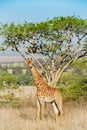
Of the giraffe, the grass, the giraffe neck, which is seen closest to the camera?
the grass

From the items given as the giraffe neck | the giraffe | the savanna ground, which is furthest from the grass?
the giraffe neck

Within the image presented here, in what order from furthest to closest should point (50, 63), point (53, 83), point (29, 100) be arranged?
point (50, 63)
point (53, 83)
point (29, 100)

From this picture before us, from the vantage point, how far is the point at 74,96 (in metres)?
18.7

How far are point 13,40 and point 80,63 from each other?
389 cm

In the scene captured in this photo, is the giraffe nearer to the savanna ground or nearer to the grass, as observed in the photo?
the savanna ground

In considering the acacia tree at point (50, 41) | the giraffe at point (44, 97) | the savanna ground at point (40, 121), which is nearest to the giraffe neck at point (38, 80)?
the giraffe at point (44, 97)

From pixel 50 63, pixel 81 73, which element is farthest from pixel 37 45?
pixel 81 73

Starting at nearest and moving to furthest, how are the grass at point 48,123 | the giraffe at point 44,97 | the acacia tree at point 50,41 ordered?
the grass at point 48,123 < the giraffe at point 44,97 < the acacia tree at point 50,41

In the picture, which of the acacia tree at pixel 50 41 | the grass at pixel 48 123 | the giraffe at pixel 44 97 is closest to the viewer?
the grass at pixel 48 123

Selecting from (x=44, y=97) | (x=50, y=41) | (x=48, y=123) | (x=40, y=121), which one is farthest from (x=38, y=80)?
(x=50, y=41)

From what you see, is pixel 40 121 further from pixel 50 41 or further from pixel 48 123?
pixel 50 41

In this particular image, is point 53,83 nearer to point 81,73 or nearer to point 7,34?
point 7,34

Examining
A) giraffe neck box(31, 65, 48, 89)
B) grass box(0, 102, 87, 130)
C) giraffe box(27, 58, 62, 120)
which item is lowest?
grass box(0, 102, 87, 130)

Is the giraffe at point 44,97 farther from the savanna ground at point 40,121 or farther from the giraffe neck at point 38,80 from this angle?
the savanna ground at point 40,121
